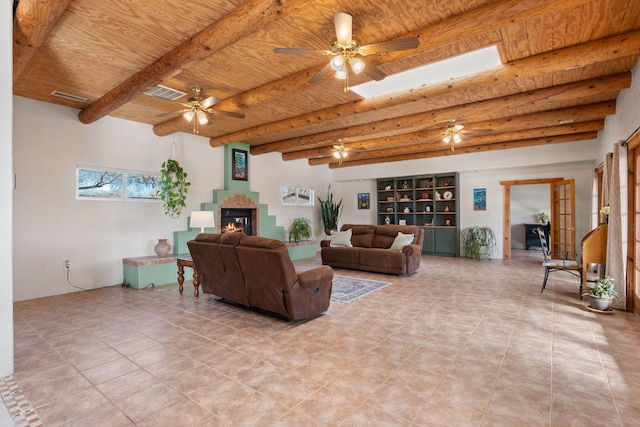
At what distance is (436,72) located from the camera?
4.08 meters

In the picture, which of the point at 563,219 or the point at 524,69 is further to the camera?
the point at 563,219

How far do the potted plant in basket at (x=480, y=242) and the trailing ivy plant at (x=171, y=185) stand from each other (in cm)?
705

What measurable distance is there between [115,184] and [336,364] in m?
5.09

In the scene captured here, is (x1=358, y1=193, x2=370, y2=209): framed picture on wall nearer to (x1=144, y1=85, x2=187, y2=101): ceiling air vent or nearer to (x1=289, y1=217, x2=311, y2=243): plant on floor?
(x1=289, y1=217, x2=311, y2=243): plant on floor

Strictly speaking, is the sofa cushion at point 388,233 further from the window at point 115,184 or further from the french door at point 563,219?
the window at point 115,184

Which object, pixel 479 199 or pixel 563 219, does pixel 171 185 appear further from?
pixel 563 219

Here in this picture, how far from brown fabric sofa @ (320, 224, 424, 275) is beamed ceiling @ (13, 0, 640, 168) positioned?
7.63 ft

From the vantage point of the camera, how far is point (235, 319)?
365cm

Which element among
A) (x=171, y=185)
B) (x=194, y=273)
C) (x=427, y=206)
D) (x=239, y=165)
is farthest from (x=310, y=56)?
(x=427, y=206)

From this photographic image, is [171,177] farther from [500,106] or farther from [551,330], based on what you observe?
[551,330]

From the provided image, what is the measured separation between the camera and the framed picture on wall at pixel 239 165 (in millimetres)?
7551

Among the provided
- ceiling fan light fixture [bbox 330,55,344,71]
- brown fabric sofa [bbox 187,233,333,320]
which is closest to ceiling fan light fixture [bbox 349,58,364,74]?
ceiling fan light fixture [bbox 330,55,344,71]

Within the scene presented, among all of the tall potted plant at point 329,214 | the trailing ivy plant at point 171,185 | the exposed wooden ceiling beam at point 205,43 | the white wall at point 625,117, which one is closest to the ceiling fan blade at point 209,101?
the exposed wooden ceiling beam at point 205,43

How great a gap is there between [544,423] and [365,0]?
3.14m
